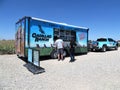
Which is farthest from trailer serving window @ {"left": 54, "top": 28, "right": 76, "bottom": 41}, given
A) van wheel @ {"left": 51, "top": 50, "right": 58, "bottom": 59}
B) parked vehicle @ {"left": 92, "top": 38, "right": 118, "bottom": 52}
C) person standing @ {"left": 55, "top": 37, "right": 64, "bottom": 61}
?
parked vehicle @ {"left": 92, "top": 38, "right": 118, "bottom": 52}

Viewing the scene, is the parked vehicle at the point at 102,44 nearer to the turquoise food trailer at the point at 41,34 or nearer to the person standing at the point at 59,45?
the turquoise food trailer at the point at 41,34

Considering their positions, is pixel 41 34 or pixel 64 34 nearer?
pixel 41 34

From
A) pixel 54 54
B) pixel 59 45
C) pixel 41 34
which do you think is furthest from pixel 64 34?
pixel 41 34

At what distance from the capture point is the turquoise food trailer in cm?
1109

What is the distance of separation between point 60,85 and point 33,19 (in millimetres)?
6553

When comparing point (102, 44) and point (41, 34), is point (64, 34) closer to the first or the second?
point (41, 34)

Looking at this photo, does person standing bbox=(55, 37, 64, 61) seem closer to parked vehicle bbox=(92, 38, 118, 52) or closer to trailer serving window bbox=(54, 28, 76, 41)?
trailer serving window bbox=(54, 28, 76, 41)

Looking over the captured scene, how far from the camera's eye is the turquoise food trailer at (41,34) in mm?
11094

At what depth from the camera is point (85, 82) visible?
638cm

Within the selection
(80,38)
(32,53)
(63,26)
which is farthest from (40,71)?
(80,38)

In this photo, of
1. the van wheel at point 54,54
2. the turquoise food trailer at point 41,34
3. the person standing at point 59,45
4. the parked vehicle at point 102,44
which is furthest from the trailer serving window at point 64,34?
the parked vehicle at point 102,44

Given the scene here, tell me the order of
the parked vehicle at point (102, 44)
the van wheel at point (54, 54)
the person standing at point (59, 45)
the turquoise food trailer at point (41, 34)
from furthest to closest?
the parked vehicle at point (102, 44) < the van wheel at point (54, 54) < the person standing at point (59, 45) < the turquoise food trailer at point (41, 34)

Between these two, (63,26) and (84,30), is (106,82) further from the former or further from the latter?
A: (84,30)

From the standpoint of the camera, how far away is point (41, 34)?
1189 cm
